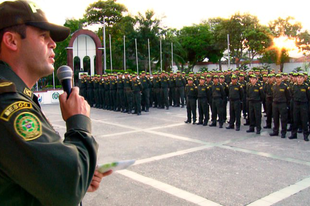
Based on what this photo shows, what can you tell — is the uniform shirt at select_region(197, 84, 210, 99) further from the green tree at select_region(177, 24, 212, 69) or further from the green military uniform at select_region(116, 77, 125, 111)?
the green tree at select_region(177, 24, 212, 69)

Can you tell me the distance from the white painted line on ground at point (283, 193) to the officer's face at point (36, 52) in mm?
3683

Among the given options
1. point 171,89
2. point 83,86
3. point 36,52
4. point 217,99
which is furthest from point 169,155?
point 83,86

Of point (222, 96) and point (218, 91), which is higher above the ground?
point (218, 91)

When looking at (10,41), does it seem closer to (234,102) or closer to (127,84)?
(234,102)

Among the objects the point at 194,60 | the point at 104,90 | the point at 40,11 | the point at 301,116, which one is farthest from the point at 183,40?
the point at 40,11

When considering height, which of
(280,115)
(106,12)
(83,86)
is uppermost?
(106,12)

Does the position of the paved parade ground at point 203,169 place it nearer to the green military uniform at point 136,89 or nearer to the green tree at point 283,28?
the green military uniform at point 136,89

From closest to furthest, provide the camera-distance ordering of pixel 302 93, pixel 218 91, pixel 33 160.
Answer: pixel 33 160 → pixel 302 93 → pixel 218 91

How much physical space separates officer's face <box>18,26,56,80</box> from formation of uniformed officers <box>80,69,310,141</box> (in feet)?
27.7

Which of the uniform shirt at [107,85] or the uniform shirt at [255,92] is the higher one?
the uniform shirt at [107,85]

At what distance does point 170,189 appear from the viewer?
461cm

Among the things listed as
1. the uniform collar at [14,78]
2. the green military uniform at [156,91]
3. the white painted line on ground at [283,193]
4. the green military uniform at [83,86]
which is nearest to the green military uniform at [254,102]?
the white painted line on ground at [283,193]

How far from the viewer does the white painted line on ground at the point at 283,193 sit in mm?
4094

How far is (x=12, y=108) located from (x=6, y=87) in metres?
0.08
